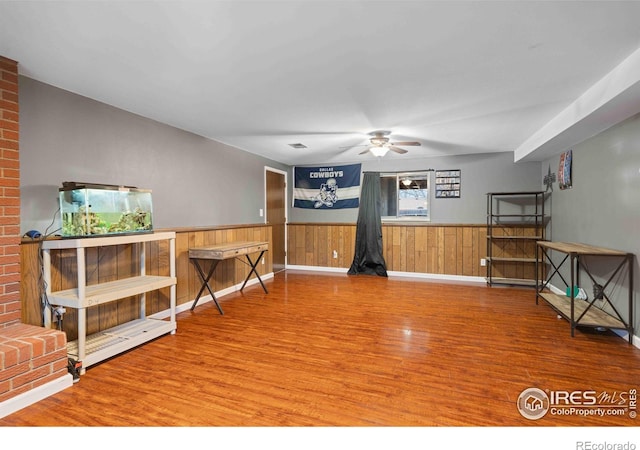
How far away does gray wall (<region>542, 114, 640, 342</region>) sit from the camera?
2674 mm

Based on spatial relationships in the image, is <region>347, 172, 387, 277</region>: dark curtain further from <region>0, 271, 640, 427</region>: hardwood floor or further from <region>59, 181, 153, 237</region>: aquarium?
<region>59, 181, 153, 237</region>: aquarium

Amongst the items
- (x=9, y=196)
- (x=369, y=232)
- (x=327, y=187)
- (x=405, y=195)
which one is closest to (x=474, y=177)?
(x=405, y=195)

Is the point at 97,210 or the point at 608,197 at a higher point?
the point at 608,197

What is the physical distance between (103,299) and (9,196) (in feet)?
2.99

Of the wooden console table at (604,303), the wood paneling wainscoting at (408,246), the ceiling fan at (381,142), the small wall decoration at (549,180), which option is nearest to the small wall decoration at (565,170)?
the small wall decoration at (549,180)

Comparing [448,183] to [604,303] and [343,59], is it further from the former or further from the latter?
[343,59]

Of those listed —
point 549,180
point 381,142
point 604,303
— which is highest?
point 381,142

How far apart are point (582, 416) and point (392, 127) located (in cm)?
301

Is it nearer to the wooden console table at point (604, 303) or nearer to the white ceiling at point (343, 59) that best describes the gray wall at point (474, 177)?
the white ceiling at point (343, 59)

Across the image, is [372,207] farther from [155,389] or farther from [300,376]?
[155,389]

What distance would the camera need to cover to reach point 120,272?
9.63 ft

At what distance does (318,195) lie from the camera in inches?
247

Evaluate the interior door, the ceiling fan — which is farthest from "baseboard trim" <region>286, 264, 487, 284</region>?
the ceiling fan

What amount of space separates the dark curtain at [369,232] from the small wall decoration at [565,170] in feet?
8.69
